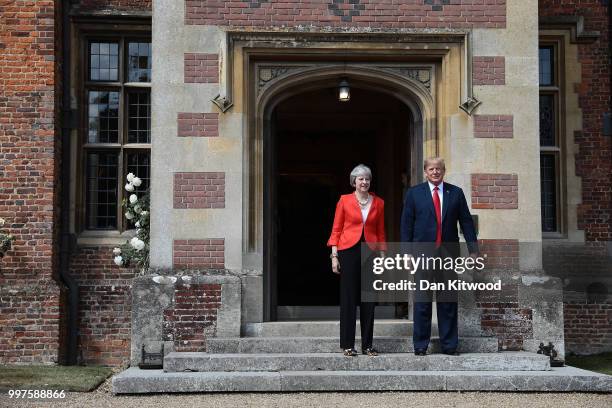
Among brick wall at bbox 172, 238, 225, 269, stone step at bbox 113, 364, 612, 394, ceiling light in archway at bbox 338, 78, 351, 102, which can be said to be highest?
ceiling light in archway at bbox 338, 78, 351, 102

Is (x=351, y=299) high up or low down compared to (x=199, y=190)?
down

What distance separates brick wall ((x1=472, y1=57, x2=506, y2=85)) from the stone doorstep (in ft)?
11.0

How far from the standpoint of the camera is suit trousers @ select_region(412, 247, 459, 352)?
820cm

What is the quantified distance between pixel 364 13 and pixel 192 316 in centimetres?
385

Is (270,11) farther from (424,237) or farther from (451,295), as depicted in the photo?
(451,295)

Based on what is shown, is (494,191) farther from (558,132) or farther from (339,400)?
(339,400)

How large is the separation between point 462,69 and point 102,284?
5445 mm

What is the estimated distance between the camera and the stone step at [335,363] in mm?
8008

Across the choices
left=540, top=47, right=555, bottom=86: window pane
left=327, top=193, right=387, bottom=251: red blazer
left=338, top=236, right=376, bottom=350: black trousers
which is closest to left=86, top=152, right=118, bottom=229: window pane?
left=327, top=193, right=387, bottom=251: red blazer

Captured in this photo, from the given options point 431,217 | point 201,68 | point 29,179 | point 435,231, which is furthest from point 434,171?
point 29,179

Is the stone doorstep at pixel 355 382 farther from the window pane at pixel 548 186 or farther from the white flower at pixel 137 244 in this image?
the window pane at pixel 548 186

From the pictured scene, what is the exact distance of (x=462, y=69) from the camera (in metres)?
9.38

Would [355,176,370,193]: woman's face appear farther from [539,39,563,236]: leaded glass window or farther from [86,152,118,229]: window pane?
[539,39,563,236]: leaded glass window

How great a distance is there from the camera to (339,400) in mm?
7211
